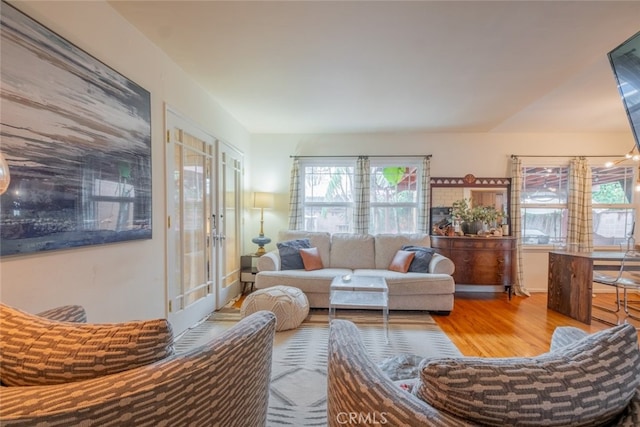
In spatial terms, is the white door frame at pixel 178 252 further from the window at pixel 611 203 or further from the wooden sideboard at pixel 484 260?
the window at pixel 611 203

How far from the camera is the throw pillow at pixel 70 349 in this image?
0.71 metres

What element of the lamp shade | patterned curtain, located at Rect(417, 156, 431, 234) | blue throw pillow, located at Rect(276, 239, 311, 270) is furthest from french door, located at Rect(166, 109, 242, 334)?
patterned curtain, located at Rect(417, 156, 431, 234)

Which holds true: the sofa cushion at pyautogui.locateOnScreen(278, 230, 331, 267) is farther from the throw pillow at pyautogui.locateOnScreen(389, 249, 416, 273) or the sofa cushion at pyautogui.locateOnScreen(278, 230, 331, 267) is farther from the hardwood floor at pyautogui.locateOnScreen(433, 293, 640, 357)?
the hardwood floor at pyautogui.locateOnScreen(433, 293, 640, 357)

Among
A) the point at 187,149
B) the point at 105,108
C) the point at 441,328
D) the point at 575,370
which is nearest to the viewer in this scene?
the point at 575,370

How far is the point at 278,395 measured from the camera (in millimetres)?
1827

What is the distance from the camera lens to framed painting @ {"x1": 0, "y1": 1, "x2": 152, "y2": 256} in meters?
1.21

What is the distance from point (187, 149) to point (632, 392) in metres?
3.04

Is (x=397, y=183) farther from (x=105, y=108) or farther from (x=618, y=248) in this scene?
(x=105, y=108)

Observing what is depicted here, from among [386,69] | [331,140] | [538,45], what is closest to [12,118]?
[386,69]

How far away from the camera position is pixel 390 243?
404 centimetres

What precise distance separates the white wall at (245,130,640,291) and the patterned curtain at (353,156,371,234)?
262mm

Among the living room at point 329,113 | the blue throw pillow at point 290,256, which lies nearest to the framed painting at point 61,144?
the living room at point 329,113

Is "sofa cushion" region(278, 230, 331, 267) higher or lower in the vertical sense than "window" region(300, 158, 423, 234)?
lower

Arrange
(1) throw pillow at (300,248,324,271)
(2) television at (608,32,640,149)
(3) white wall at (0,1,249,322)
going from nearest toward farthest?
(3) white wall at (0,1,249,322), (2) television at (608,32,640,149), (1) throw pillow at (300,248,324,271)
